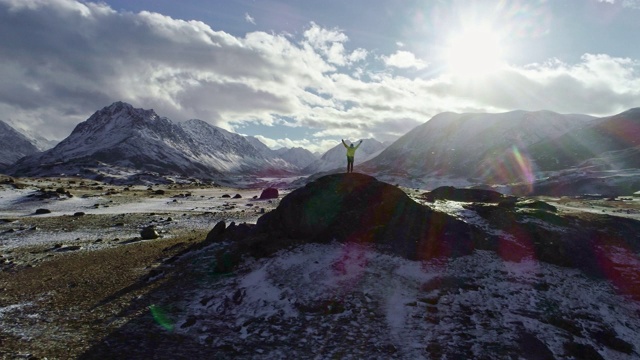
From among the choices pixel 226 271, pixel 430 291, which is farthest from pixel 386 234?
pixel 226 271

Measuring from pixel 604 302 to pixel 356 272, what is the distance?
12601mm

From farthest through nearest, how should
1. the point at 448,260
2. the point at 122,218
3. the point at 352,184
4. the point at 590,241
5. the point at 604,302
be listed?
1. the point at 122,218
2. the point at 352,184
3. the point at 590,241
4. the point at 448,260
5. the point at 604,302

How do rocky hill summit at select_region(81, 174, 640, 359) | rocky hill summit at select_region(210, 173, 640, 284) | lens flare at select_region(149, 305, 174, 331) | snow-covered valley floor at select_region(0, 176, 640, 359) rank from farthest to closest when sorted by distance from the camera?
rocky hill summit at select_region(210, 173, 640, 284) → lens flare at select_region(149, 305, 174, 331) → rocky hill summit at select_region(81, 174, 640, 359) → snow-covered valley floor at select_region(0, 176, 640, 359)

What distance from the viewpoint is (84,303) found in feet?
65.8

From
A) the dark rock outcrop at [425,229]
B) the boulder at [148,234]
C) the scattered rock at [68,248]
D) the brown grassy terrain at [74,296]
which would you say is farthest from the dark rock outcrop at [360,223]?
the scattered rock at [68,248]

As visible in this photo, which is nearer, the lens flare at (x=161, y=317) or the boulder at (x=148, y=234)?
the lens flare at (x=161, y=317)

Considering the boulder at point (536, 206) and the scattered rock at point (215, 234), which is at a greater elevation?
the boulder at point (536, 206)

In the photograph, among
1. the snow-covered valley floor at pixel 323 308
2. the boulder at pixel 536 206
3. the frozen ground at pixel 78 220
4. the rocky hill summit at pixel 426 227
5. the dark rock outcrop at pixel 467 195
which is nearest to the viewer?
the snow-covered valley floor at pixel 323 308

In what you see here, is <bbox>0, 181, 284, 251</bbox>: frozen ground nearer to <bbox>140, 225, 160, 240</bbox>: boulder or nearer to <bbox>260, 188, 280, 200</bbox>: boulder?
<bbox>140, 225, 160, 240</bbox>: boulder

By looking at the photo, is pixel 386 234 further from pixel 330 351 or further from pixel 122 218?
pixel 122 218

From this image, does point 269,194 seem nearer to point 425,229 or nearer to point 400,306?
point 425,229

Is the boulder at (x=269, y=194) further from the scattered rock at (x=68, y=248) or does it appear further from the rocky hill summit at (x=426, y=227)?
the rocky hill summit at (x=426, y=227)

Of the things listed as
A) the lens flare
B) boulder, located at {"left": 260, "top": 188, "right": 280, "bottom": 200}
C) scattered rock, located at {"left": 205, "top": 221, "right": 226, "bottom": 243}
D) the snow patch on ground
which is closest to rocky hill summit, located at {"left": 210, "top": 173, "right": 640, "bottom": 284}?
the snow patch on ground

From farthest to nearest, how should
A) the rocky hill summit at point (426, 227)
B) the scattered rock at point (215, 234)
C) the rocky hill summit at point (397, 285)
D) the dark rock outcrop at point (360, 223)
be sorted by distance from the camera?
1. the scattered rock at point (215, 234)
2. the dark rock outcrop at point (360, 223)
3. the rocky hill summit at point (426, 227)
4. the rocky hill summit at point (397, 285)
